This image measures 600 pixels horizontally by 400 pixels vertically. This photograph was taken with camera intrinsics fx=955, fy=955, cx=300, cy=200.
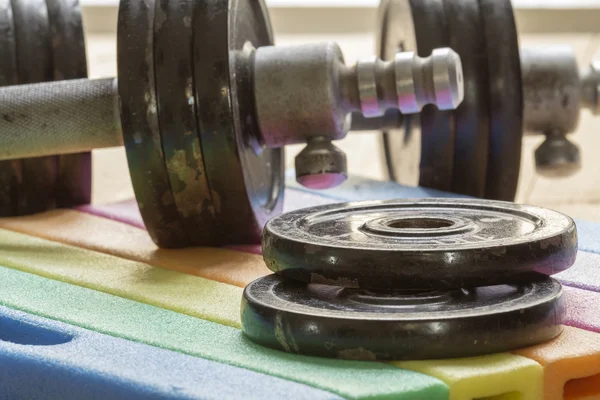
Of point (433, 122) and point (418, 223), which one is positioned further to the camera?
point (433, 122)

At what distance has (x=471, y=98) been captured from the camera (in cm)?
157

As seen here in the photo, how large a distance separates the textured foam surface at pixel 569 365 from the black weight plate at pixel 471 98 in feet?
2.28

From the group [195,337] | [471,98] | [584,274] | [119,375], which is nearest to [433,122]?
[471,98]

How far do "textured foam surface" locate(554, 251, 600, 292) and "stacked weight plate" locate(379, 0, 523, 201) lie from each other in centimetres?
32

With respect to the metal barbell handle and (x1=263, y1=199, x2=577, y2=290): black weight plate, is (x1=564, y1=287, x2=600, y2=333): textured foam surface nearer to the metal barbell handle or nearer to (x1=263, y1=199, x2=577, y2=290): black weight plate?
(x1=263, y1=199, x2=577, y2=290): black weight plate

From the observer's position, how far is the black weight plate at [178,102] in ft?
4.06

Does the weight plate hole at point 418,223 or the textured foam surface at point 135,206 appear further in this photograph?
the textured foam surface at point 135,206

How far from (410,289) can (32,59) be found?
0.93 m

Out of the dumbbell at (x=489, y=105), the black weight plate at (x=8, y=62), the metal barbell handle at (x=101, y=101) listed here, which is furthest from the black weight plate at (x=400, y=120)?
the black weight plate at (x=8, y=62)

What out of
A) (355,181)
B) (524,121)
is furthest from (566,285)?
(355,181)

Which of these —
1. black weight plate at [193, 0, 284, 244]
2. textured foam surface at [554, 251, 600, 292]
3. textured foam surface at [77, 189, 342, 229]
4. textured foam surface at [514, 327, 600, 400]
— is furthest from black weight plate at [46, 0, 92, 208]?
textured foam surface at [514, 327, 600, 400]

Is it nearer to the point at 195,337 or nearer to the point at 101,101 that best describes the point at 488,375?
the point at 195,337

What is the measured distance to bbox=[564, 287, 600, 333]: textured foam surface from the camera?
3.27 ft

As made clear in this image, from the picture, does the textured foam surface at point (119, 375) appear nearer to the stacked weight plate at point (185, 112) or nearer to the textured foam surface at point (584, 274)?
Result: the stacked weight plate at point (185, 112)
